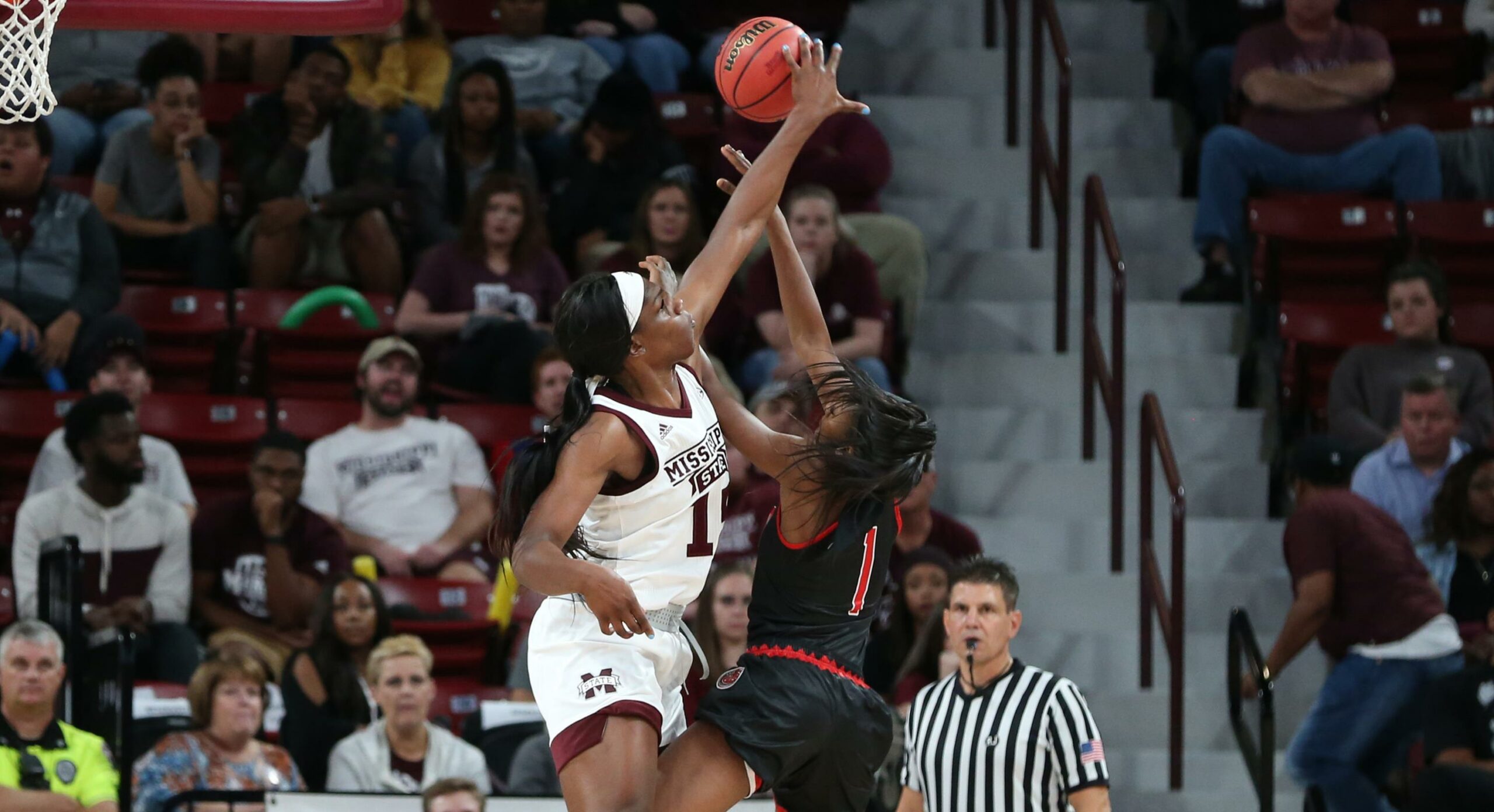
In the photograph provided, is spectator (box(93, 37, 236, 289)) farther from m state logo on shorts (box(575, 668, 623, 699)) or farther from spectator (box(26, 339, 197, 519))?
m state logo on shorts (box(575, 668, 623, 699))

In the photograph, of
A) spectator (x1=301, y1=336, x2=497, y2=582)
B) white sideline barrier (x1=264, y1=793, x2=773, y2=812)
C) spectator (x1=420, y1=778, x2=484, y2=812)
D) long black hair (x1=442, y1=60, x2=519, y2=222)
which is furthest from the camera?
long black hair (x1=442, y1=60, x2=519, y2=222)

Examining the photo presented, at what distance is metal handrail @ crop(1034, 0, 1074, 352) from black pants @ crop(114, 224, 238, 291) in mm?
3864

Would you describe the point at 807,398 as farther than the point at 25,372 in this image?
No

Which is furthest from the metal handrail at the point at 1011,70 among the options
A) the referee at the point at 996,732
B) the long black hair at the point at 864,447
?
the long black hair at the point at 864,447

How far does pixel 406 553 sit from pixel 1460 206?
5.19 meters

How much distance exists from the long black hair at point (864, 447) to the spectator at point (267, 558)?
3.71m

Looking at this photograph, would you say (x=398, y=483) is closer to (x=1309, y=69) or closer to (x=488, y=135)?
(x=488, y=135)

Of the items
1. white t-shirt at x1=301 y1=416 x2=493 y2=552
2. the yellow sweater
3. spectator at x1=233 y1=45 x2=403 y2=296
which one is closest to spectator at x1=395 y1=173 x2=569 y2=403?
spectator at x1=233 y1=45 x2=403 y2=296

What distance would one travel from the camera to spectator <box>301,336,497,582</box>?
889 centimetres

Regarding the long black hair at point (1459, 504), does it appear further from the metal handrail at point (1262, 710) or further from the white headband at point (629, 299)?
the white headband at point (629, 299)

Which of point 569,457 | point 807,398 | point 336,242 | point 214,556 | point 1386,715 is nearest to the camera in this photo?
point 569,457

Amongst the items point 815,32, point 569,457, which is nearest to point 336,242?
point 815,32

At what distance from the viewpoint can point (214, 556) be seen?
8516 millimetres

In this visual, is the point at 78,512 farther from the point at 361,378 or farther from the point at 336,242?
the point at 336,242
